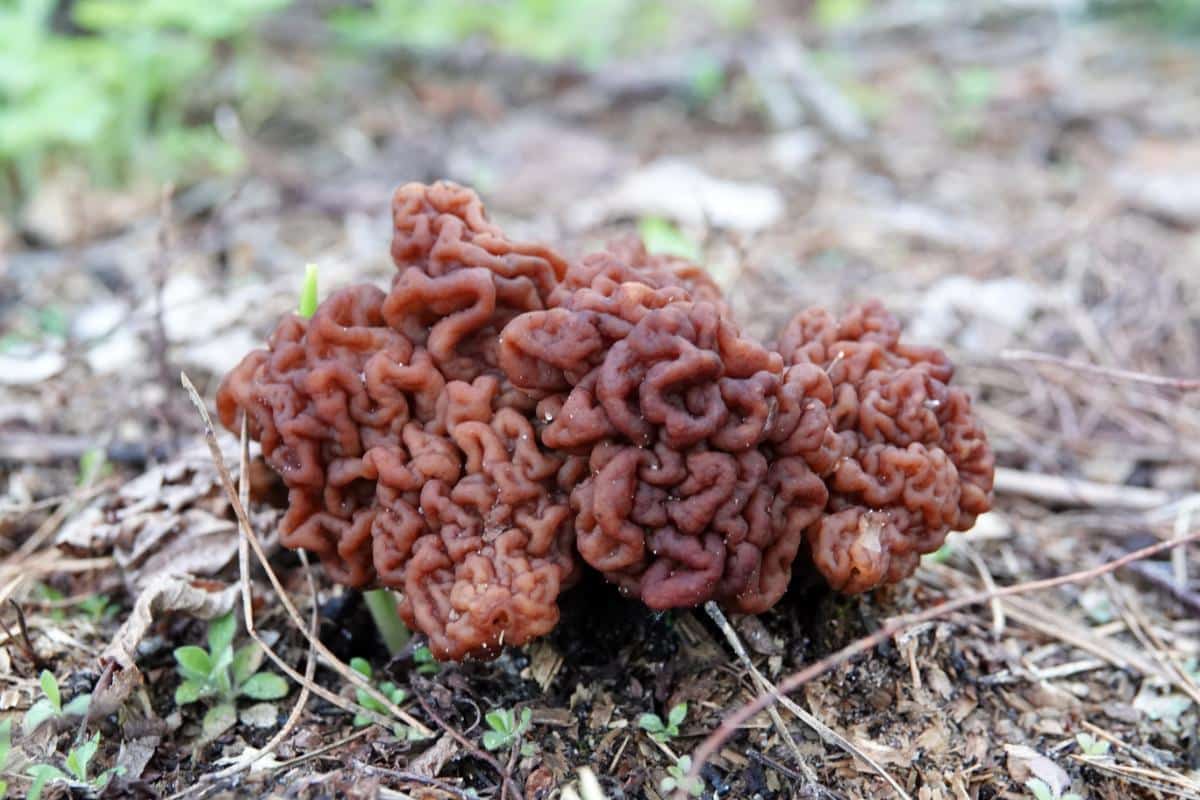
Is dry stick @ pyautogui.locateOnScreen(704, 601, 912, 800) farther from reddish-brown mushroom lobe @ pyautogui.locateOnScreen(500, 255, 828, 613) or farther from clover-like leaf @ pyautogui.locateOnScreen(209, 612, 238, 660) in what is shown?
clover-like leaf @ pyautogui.locateOnScreen(209, 612, 238, 660)

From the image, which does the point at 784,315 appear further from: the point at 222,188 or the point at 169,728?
the point at 222,188

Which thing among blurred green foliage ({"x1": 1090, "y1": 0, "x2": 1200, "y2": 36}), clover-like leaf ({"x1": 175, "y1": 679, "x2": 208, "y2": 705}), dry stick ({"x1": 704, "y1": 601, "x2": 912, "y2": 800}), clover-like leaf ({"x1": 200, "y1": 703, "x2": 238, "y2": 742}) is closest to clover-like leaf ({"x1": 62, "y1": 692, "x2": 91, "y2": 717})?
clover-like leaf ({"x1": 175, "y1": 679, "x2": 208, "y2": 705})

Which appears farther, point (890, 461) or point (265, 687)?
point (265, 687)

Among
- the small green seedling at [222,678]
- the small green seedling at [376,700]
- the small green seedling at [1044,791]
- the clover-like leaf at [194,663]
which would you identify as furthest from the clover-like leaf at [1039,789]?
the clover-like leaf at [194,663]

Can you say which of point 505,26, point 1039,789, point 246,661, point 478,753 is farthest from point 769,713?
point 505,26

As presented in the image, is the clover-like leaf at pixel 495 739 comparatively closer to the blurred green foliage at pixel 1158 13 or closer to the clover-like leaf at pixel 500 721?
the clover-like leaf at pixel 500 721

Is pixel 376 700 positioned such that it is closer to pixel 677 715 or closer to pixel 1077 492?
pixel 677 715
